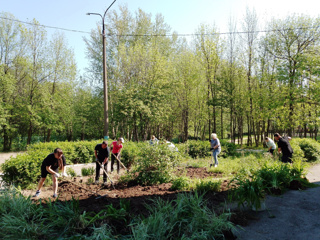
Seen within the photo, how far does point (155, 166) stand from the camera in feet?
24.1

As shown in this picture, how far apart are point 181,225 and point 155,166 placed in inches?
138

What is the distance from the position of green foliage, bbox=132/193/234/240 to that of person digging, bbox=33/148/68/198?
11.8 feet

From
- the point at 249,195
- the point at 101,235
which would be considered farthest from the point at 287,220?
the point at 101,235

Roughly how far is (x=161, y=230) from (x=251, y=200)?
231 centimetres

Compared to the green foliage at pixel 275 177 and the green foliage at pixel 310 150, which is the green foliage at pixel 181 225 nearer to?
the green foliage at pixel 275 177

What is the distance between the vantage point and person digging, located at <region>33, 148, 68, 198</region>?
20.9 feet

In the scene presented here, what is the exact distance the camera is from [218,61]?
2377cm

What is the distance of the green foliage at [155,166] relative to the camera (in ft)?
23.9

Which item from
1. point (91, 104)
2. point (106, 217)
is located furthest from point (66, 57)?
point (106, 217)

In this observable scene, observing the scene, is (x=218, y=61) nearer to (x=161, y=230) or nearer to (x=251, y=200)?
(x=251, y=200)

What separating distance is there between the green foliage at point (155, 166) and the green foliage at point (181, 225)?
3069mm

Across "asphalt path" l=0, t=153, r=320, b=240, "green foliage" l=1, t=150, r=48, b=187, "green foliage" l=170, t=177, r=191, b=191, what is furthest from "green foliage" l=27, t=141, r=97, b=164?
"asphalt path" l=0, t=153, r=320, b=240

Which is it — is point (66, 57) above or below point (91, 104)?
above

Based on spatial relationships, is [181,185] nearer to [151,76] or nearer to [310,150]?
[310,150]
